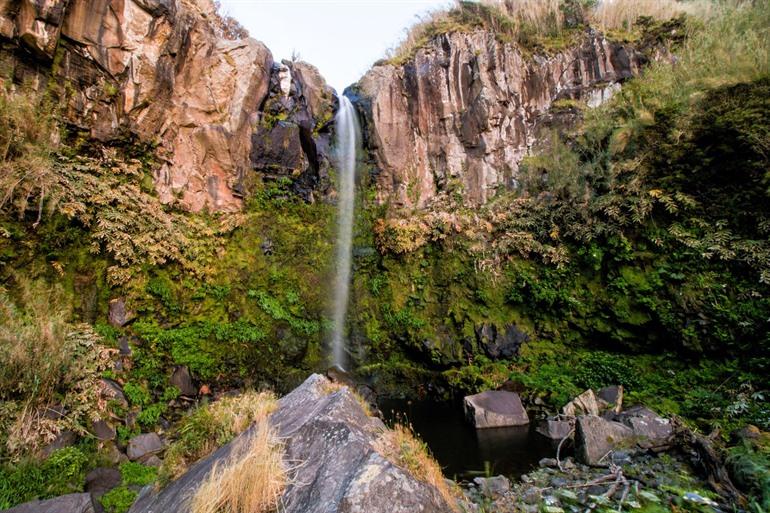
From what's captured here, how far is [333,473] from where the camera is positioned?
257 cm

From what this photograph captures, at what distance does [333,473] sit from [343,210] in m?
10.3

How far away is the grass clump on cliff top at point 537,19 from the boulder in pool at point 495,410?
11737mm

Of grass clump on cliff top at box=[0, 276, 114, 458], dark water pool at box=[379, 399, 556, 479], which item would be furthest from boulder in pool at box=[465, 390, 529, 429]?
grass clump on cliff top at box=[0, 276, 114, 458]

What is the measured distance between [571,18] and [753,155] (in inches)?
371

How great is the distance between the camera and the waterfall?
10.8 m

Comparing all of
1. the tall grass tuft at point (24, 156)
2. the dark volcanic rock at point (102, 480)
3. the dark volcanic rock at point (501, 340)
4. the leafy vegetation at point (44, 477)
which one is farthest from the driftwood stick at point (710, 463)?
the tall grass tuft at point (24, 156)

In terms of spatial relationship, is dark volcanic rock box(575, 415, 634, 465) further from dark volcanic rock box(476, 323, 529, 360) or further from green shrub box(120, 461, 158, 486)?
green shrub box(120, 461, 158, 486)

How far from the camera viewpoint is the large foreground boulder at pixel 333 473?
90.2 inches

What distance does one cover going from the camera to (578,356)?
8430 mm

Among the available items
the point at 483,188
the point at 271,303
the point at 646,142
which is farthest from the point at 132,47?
the point at 646,142

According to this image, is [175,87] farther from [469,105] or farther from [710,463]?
[710,463]

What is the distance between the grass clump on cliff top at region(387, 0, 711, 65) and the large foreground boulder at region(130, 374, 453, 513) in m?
13.3

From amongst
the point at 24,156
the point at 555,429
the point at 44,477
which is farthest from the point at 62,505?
the point at 555,429

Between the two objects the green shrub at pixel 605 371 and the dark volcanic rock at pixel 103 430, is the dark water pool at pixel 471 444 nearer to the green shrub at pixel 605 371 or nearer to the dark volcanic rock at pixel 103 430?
the green shrub at pixel 605 371
